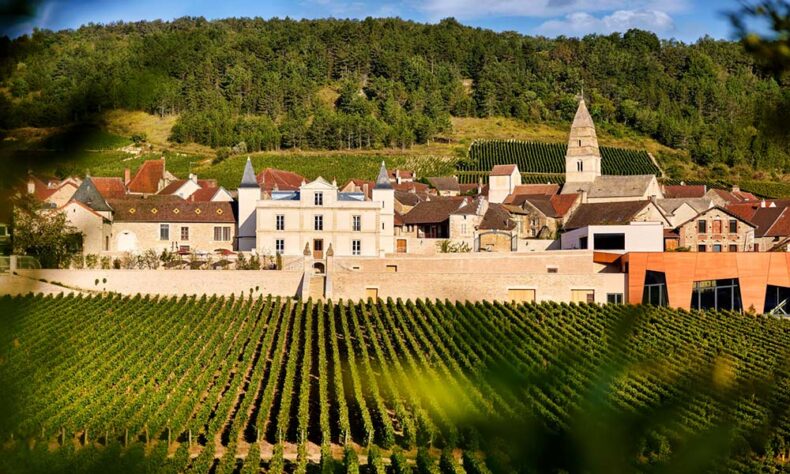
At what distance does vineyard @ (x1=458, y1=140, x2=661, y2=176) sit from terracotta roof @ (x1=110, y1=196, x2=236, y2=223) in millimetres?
41613

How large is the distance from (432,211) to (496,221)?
3354 mm

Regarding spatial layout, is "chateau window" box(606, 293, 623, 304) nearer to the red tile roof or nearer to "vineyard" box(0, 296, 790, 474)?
Answer: "vineyard" box(0, 296, 790, 474)

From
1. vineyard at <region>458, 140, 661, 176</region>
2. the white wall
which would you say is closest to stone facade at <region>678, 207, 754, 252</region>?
the white wall

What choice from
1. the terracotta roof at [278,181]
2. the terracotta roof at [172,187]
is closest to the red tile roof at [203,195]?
the terracotta roof at [172,187]

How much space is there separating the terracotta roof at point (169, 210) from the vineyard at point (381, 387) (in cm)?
867

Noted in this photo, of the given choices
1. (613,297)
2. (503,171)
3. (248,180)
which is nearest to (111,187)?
(248,180)

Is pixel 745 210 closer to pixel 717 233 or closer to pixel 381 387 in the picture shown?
pixel 717 233

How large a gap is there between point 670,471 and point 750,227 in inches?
1905

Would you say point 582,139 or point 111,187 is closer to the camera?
point 111,187

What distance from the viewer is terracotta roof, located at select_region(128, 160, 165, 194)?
56625mm

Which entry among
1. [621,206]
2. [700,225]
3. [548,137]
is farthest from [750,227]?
[548,137]

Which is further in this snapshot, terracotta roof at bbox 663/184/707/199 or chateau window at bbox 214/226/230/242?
terracotta roof at bbox 663/184/707/199

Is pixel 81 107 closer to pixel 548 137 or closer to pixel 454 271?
pixel 454 271

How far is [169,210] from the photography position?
45094 mm
